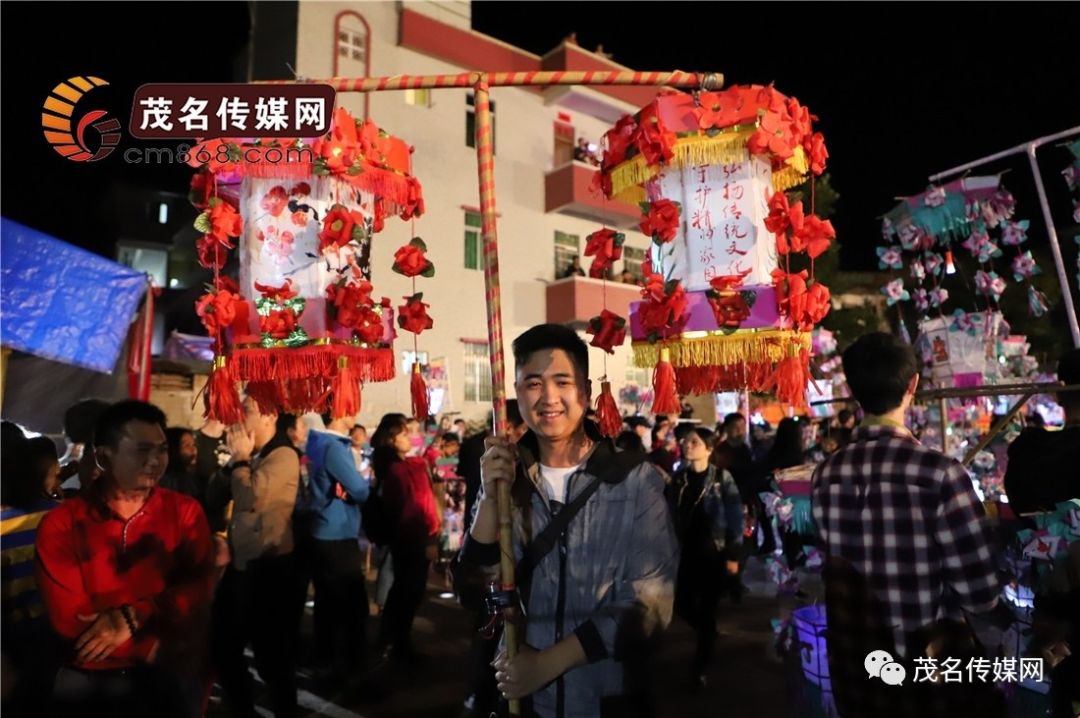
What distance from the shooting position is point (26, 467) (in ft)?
9.53

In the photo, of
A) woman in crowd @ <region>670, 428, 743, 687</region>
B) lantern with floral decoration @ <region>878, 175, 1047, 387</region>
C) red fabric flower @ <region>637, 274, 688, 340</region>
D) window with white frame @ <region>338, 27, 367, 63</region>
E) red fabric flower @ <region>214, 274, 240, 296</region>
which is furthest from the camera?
window with white frame @ <region>338, 27, 367, 63</region>

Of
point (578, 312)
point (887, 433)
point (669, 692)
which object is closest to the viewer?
point (887, 433)

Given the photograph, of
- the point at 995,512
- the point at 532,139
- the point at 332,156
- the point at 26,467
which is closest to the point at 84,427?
the point at 26,467

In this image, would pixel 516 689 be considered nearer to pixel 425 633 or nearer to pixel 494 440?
pixel 494 440

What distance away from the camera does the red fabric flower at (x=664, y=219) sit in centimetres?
323

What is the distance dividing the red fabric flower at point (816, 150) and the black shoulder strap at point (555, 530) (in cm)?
207

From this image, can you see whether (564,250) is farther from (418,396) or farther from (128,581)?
(128,581)

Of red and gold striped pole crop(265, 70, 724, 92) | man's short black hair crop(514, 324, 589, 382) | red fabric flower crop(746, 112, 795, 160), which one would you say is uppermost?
red and gold striped pole crop(265, 70, 724, 92)

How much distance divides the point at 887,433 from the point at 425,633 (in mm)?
4986

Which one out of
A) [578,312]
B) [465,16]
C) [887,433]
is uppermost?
[465,16]

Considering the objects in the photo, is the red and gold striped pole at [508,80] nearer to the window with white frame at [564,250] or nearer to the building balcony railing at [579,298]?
the building balcony railing at [579,298]

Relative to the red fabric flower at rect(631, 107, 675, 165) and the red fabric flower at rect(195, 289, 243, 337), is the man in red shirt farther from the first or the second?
the red fabric flower at rect(631, 107, 675, 165)

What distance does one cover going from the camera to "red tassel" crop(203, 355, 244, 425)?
10.7 ft

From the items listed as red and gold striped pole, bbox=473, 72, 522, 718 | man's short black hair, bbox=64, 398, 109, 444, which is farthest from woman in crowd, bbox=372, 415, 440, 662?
red and gold striped pole, bbox=473, 72, 522, 718
